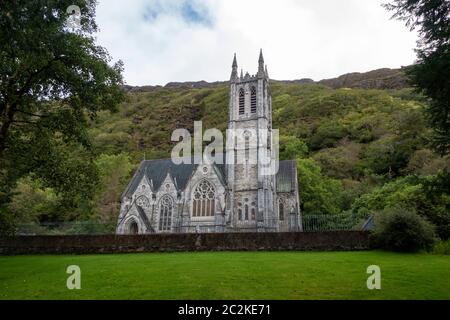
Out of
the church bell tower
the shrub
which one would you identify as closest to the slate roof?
the church bell tower

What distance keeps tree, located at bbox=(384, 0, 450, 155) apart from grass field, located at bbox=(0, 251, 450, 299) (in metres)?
4.95

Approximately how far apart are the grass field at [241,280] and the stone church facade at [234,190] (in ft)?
83.8

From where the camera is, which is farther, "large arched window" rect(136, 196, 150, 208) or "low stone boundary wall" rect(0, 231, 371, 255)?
"large arched window" rect(136, 196, 150, 208)

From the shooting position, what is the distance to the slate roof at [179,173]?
158 feet

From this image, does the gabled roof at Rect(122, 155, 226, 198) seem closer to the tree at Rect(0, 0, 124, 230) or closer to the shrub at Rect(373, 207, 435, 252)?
the shrub at Rect(373, 207, 435, 252)

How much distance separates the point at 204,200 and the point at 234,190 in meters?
3.63

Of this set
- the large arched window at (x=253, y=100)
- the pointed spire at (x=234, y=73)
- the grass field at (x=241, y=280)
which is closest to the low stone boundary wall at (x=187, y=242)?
the grass field at (x=241, y=280)

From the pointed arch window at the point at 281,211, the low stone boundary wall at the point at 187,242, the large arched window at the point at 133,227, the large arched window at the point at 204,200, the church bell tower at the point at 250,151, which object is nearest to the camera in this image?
the low stone boundary wall at the point at 187,242

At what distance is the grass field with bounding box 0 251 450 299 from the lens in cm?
1131

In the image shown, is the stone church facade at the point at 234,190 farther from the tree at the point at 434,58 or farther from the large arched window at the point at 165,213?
the tree at the point at 434,58

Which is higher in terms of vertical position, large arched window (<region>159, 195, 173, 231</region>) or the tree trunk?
the tree trunk

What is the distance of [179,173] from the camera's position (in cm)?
5059
